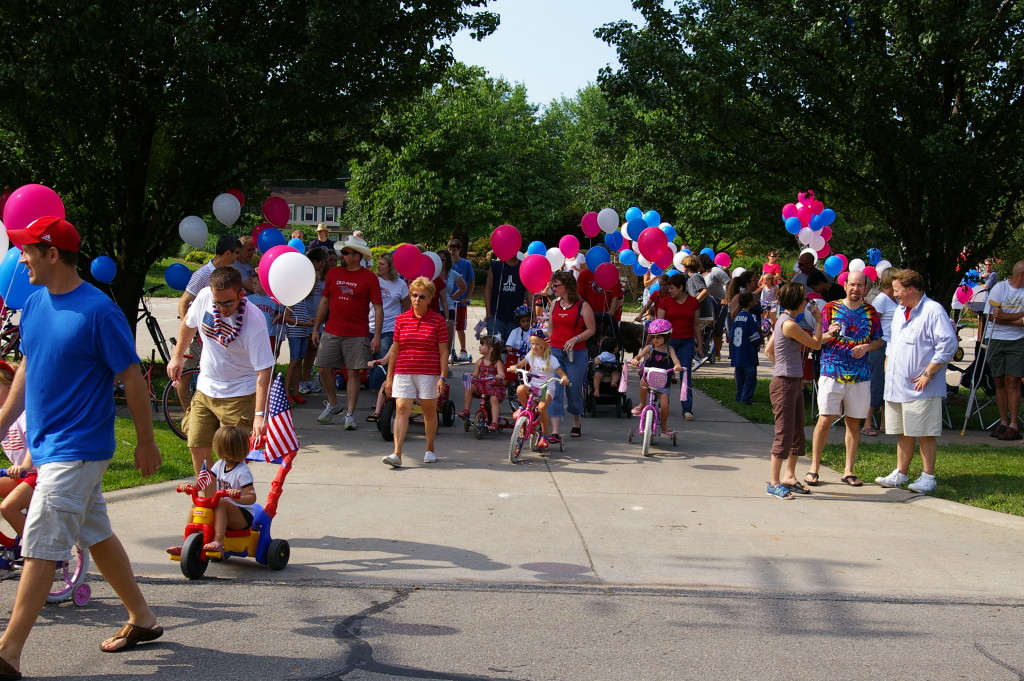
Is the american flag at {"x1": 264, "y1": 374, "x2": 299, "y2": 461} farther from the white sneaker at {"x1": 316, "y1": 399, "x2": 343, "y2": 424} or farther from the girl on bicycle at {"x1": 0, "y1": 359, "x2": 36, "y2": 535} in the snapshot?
the white sneaker at {"x1": 316, "y1": 399, "x2": 343, "y2": 424}

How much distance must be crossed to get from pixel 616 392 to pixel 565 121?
53.4 meters

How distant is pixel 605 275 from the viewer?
1228 centimetres

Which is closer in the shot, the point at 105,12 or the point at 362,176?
the point at 105,12

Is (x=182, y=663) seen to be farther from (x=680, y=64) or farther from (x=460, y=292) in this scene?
(x=460, y=292)

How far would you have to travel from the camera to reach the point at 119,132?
11.2 metres

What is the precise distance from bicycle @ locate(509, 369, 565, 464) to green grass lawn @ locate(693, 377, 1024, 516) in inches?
113

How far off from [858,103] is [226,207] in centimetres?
749

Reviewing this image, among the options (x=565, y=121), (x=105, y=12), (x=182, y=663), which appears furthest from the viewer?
(x=565, y=121)

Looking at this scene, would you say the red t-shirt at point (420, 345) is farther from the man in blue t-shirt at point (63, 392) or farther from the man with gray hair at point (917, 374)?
the man in blue t-shirt at point (63, 392)

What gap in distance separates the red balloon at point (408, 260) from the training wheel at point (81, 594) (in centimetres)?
644

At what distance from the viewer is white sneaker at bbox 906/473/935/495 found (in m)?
8.42

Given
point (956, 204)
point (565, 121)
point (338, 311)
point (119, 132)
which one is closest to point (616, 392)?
point (338, 311)

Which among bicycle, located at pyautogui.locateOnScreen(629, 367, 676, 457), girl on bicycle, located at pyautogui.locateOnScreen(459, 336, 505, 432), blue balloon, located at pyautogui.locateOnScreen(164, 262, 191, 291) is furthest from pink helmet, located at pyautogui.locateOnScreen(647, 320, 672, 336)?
blue balloon, located at pyautogui.locateOnScreen(164, 262, 191, 291)

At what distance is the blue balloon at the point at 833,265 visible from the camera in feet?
55.8
